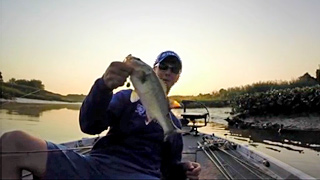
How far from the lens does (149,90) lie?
2.39 meters

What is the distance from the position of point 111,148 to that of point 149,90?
2.77ft

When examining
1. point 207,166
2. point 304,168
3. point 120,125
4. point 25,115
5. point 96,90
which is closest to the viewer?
point 96,90

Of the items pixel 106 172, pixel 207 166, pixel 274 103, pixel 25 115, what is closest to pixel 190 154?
pixel 207 166

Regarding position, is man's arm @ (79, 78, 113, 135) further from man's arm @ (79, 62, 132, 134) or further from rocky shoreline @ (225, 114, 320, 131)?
rocky shoreline @ (225, 114, 320, 131)

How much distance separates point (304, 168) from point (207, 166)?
21.7ft

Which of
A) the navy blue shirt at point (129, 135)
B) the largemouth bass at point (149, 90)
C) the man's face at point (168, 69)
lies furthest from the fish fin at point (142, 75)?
the man's face at point (168, 69)

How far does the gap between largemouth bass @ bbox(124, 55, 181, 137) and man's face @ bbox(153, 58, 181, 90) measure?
1.21 metres

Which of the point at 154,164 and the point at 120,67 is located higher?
the point at 120,67

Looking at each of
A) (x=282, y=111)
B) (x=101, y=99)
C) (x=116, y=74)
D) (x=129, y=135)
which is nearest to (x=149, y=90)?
(x=116, y=74)

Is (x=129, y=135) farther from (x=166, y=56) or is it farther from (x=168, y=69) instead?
(x=166, y=56)

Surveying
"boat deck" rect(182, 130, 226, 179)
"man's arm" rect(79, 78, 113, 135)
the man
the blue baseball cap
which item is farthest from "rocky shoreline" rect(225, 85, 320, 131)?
"man's arm" rect(79, 78, 113, 135)

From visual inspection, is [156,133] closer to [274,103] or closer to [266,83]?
[274,103]

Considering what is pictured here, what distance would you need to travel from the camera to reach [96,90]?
2590mm

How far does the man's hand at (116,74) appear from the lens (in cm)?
236
